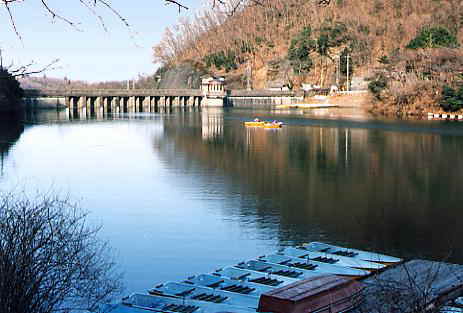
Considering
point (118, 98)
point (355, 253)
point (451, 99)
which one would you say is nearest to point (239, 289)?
point (355, 253)

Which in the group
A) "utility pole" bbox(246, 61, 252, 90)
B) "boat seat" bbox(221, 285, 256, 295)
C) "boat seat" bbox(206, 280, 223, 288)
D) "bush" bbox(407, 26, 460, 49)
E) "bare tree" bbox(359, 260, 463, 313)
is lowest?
"boat seat" bbox(206, 280, 223, 288)

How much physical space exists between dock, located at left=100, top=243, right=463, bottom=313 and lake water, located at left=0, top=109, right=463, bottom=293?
1563 mm

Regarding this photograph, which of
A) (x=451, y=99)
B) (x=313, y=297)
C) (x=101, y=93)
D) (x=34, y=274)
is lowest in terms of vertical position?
(x=313, y=297)

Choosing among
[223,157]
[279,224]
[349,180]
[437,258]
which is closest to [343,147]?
[223,157]

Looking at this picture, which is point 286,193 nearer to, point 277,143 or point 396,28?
point 277,143

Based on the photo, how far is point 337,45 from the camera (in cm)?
9331

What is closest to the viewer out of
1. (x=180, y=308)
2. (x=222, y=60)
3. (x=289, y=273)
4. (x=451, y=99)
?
(x=180, y=308)

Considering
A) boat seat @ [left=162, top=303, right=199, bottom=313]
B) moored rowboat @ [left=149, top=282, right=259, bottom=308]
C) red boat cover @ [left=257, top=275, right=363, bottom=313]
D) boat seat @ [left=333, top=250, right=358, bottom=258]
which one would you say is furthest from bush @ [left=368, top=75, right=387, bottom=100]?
boat seat @ [left=162, top=303, right=199, bottom=313]

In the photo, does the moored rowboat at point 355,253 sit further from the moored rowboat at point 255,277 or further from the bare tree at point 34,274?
the bare tree at point 34,274

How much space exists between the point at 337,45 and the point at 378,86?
Answer: 31380 millimetres

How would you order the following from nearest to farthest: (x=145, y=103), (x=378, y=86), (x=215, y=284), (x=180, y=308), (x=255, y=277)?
1. (x=180, y=308)
2. (x=215, y=284)
3. (x=255, y=277)
4. (x=378, y=86)
5. (x=145, y=103)

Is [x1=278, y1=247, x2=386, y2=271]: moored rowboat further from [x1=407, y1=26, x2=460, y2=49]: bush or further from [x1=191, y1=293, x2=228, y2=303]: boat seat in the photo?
[x1=407, y1=26, x2=460, y2=49]: bush

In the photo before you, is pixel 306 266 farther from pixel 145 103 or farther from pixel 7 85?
pixel 145 103

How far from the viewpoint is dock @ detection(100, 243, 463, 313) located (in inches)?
332
